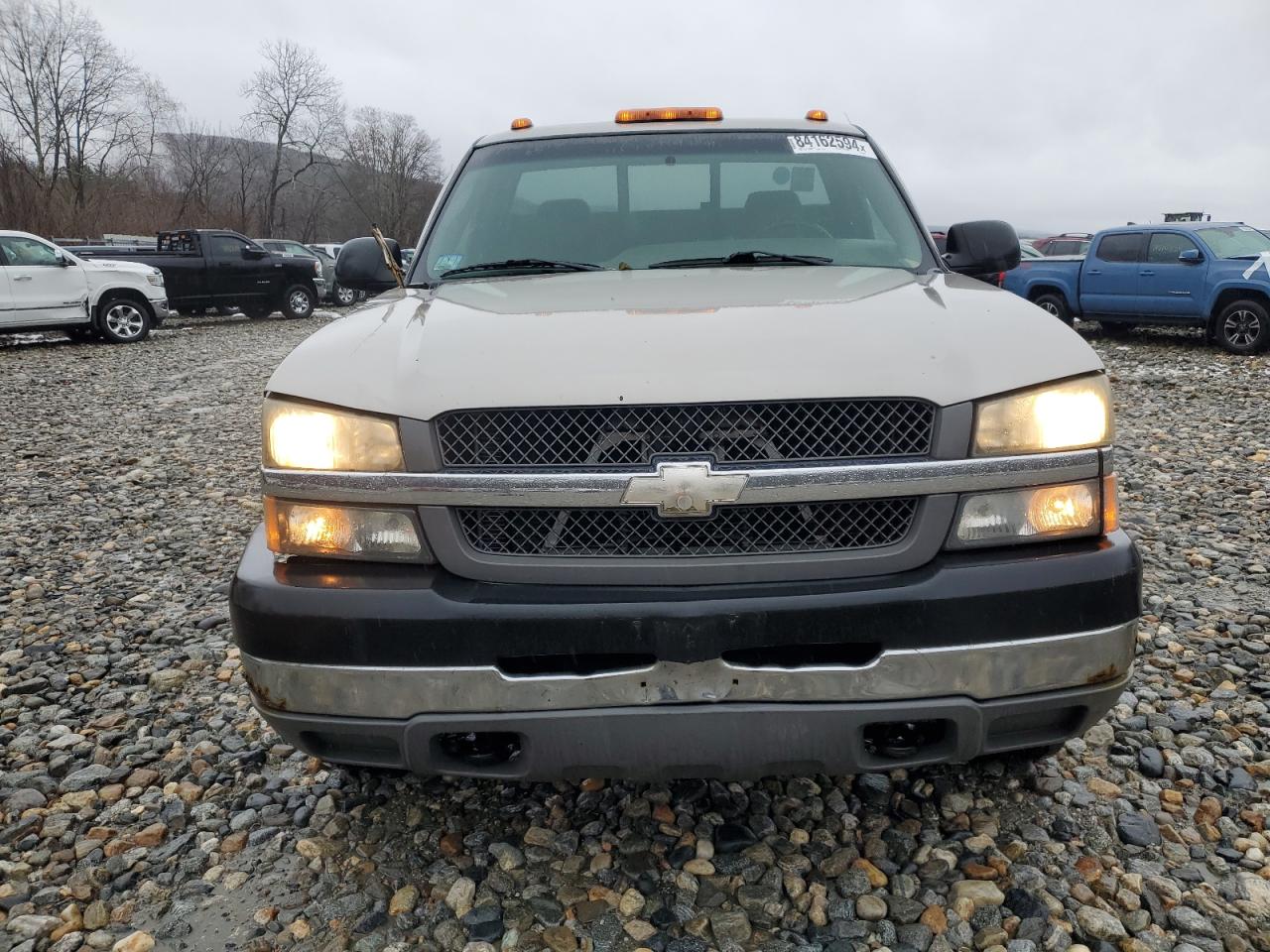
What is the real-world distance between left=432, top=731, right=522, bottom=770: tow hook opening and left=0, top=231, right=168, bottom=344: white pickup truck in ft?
48.9

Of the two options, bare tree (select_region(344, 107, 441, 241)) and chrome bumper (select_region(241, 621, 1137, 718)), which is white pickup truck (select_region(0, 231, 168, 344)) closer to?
chrome bumper (select_region(241, 621, 1137, 718))

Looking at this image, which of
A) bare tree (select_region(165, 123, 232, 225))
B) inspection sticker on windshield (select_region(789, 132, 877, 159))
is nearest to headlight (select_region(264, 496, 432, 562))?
inspection sticker on windshield (select_region(789, 132, 877, 159))

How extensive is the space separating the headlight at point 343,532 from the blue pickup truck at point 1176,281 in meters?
11.6

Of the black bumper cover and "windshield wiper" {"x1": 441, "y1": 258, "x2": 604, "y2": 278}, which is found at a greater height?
"windshield wiper" {"x1": 441, "y1": 258, "x2": 604, "y2": 278}

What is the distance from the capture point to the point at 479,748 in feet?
6.62

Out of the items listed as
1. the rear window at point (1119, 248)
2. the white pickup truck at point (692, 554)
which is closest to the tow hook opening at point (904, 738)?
the white pickup truck at point (692, 554)

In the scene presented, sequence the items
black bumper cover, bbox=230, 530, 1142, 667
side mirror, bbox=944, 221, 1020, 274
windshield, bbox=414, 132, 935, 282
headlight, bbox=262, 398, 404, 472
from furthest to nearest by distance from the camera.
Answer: side mirror, bbox=944, 221, 1020, 274 → windshield, bbox=414, 132, 935, 282 → headlight, bbox=262, 398, 404, 472 → black bumper cover, bbox=230, 530, 1142, 667

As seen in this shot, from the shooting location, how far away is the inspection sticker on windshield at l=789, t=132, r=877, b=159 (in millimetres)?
3377

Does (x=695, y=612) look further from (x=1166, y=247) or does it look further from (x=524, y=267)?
(x=1166, y=247)

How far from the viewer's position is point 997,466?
190cm

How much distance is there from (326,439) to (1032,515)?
1.48 m

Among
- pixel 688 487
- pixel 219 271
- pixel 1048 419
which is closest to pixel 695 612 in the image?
pixel 688 487

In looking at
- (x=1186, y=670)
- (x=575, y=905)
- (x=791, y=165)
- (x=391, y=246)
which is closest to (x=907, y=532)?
(x=575, y=905)

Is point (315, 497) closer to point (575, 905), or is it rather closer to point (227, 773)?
point (575, 905)
